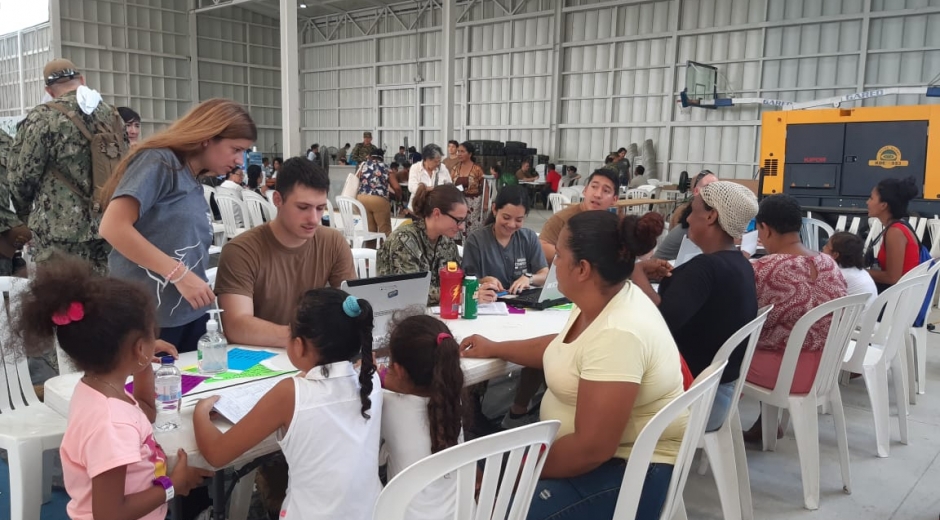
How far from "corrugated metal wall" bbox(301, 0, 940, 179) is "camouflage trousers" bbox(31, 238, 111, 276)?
12.1 metres

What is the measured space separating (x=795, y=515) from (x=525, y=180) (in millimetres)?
10665

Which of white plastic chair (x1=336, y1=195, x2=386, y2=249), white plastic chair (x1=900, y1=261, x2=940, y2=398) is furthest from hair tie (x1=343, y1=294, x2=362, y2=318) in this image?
white plastic chair (x1=336, y1=195, x2=386, y2=249)

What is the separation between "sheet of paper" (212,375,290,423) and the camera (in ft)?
5.03

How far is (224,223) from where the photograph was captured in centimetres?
671

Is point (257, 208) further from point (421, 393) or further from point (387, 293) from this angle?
point (421, 393)

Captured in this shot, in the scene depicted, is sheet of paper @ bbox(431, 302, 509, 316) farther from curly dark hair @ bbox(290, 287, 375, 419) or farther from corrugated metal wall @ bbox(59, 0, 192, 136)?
corrugated metal wall @ bbox(59, 0, 192, 136)

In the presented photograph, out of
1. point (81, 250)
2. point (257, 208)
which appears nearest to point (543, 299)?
point (81, 250)

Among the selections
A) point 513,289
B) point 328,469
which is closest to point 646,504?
point 328,469

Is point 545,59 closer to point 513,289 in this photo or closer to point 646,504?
point 513,289

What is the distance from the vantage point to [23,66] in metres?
16.6

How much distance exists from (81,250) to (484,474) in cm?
242

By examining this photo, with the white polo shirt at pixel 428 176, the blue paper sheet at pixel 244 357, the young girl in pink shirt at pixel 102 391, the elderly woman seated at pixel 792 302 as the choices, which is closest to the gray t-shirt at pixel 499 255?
the elderly woman seated at pixel 792 302

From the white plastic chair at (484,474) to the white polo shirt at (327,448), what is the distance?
1.12ft

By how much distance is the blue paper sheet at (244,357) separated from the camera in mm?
1904
